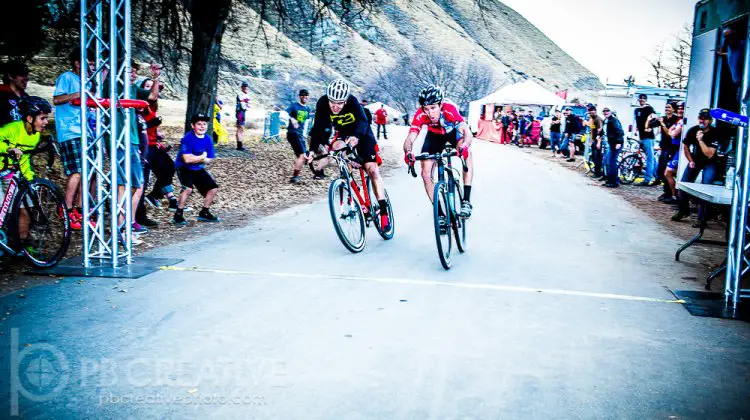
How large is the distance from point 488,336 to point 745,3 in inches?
276

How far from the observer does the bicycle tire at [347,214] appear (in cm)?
737

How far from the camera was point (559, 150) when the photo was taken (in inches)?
1118

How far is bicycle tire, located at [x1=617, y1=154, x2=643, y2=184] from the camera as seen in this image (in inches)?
722

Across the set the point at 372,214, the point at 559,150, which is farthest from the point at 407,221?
the point at 559,150

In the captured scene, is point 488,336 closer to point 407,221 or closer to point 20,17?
point 407,221

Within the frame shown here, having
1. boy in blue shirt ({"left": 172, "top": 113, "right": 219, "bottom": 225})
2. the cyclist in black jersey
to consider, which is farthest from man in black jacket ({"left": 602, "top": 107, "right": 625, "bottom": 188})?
boy in blue shirt ({"left": 172, "top": 113, "right": 219, "bottom": 225})

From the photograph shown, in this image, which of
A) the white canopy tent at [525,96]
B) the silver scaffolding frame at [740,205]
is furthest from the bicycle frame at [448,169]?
the white canopy tent at [525,96]

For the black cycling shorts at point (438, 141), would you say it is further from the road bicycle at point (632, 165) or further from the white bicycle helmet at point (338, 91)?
the road bicycle at point (632, 165)

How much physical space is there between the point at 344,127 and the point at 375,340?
374cm

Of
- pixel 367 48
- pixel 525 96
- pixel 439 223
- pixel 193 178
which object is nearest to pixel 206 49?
pixel 193 178

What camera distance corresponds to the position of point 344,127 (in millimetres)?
7863

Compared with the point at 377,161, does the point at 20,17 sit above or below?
above

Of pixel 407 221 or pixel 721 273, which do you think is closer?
pixel 721 273

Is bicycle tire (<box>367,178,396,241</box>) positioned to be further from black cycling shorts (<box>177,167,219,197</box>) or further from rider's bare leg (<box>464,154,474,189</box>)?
black cycling shorts (<box>177,167,219,197</box>)
